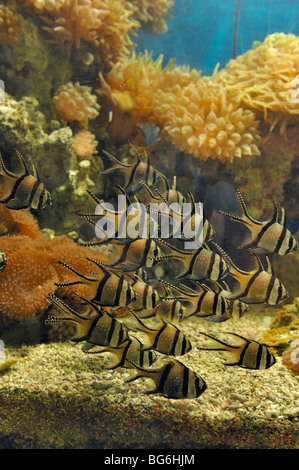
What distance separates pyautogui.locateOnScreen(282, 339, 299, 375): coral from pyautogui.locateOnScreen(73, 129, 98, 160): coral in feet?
8.55

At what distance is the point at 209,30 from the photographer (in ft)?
22.4

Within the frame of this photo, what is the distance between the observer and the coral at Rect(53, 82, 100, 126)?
377 centimetres

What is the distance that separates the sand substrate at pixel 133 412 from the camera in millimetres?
2008

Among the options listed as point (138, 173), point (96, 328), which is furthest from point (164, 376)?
point (138, 173)

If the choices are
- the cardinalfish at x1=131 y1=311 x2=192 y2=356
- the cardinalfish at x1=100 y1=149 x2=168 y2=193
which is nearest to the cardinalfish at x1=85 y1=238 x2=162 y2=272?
the cardinalfish at x1=131 y1=311 x2=192 y2=356

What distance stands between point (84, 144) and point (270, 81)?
2066mm

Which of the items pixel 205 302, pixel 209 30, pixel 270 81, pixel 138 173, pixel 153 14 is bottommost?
pixel 205 302

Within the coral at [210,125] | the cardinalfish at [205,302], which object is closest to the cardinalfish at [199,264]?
the cardinalfish at [205,302]

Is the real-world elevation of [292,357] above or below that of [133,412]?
above

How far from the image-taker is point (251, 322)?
3562mm

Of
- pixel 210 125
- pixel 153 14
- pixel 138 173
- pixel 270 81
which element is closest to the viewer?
pixel 138 173

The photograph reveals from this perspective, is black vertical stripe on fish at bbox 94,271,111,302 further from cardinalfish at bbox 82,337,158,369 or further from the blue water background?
the blue water background

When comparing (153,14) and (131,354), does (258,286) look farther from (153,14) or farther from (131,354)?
(153,14)
